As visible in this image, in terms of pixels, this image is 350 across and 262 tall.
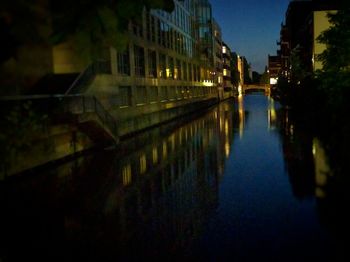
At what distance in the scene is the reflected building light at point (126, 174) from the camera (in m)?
14.5

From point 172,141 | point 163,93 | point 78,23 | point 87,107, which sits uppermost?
point 78,23

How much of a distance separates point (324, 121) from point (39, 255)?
24481 millimetres

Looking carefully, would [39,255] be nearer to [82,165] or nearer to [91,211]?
[91,211]

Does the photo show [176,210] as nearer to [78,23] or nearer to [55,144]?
[78,23]

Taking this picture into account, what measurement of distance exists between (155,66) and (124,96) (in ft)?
35.9

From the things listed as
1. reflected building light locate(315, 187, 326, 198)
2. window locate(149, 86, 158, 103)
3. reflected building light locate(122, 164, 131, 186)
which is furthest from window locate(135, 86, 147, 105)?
reflected building light locate(315, 187, 326, 198)

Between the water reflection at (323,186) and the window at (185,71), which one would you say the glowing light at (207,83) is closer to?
the window at (185,71)

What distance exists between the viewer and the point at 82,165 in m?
17.9

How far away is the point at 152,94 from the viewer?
42312mm

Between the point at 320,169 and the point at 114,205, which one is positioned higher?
the point at 320,169

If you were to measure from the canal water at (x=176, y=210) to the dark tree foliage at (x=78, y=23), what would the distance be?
5.45 metres

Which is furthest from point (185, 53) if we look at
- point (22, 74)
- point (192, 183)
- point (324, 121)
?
point (192, 183)

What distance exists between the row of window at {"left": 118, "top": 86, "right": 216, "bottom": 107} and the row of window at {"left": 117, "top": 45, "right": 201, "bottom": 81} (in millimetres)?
1379

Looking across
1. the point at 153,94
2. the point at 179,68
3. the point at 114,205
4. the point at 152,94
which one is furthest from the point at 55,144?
the point at 179,68
